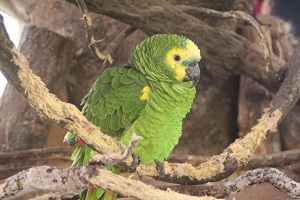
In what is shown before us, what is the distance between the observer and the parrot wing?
0.93m

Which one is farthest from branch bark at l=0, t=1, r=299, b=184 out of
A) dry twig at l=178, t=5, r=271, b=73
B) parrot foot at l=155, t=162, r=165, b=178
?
dry twig at l=178, t=5, r=271, b=73

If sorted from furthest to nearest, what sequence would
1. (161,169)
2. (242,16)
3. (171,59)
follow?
1. (242,16)
2. (161,169)
3. (171,59)

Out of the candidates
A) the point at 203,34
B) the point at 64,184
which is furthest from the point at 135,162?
the point at 203,34

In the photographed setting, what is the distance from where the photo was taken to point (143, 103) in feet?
3.03

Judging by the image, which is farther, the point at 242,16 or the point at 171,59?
the point at 242,16

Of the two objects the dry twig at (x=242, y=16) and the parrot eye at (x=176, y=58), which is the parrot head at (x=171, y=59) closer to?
the parrot eye at (x=176, y=58)

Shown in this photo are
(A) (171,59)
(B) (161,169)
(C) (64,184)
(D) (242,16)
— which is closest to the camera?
(C) (64,184)

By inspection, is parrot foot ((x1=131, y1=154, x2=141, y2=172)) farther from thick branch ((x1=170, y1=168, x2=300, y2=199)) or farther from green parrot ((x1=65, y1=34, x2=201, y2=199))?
thick branch ((x1=170, y1=168, x2=300, y2=199))

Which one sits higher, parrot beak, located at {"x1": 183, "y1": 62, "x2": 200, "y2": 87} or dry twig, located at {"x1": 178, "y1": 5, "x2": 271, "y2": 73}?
Result: dry twig, located at {"x1": 178, "y1": 5, "x2": 271, "y2": 73}

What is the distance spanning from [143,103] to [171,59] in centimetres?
12

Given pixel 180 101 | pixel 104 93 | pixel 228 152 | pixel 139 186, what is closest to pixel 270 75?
pixel 228 152

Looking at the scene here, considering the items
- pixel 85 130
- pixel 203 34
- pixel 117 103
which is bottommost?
pixel 85 130

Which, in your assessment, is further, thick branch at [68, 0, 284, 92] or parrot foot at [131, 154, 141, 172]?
thick branch at [68, 0, 284, 92]

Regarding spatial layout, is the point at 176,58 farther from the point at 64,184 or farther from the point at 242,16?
the point at 242,16
